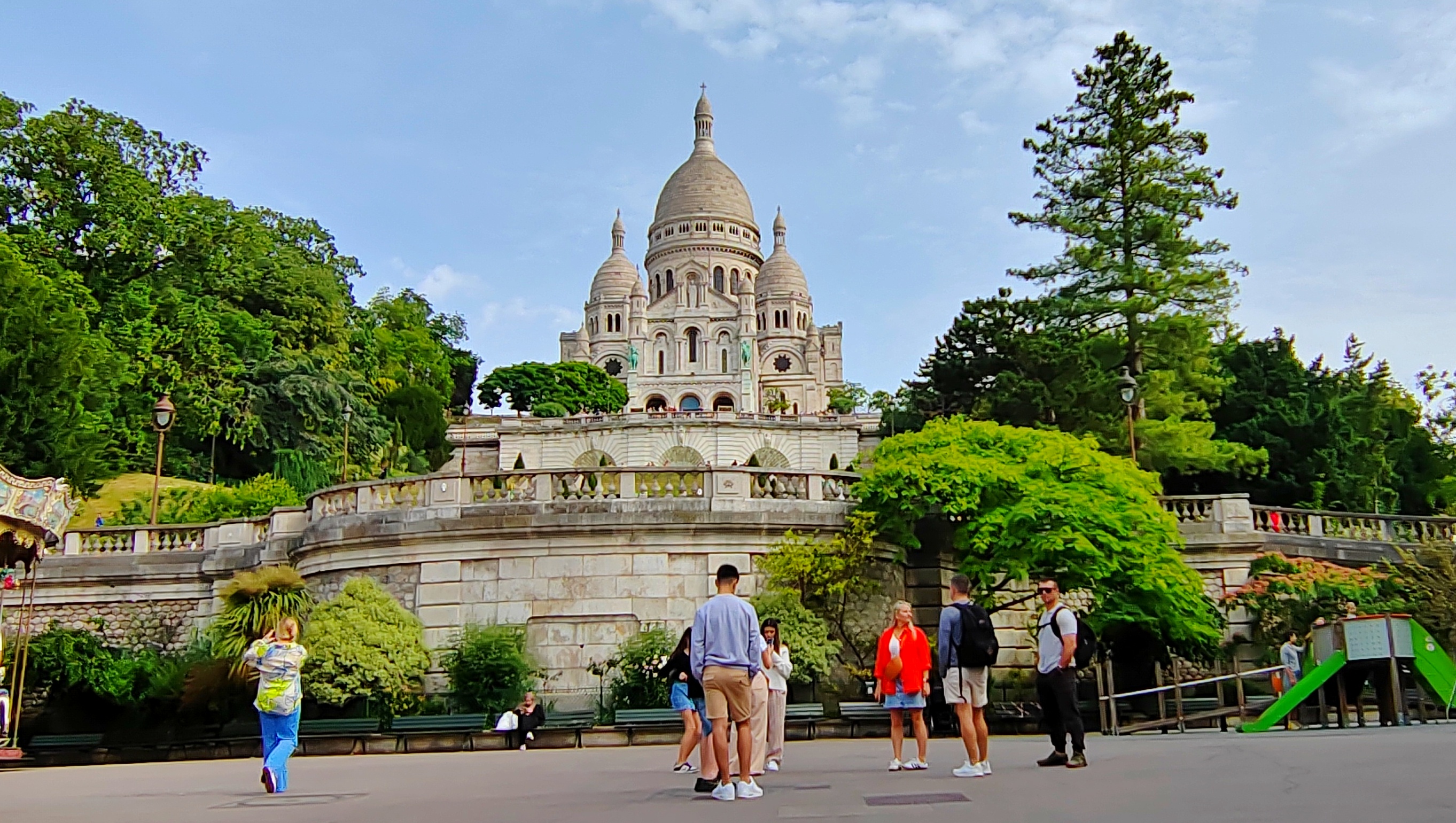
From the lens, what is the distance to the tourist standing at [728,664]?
387 inches

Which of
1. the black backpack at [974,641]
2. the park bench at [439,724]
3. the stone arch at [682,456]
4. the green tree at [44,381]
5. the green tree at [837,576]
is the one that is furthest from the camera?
the stone arch at [682,456]

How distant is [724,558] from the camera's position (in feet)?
75.8

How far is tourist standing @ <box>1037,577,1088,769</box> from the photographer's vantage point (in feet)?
37.0

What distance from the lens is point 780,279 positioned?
143 m

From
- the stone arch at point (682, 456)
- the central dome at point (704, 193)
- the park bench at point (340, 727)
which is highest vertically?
the central dome at point (704, 193)

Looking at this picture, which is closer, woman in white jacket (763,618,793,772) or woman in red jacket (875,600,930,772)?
woman in red jacket (875,600,930,772)

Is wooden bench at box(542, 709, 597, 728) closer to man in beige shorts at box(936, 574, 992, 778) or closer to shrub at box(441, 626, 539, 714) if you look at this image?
shrub at box(441, 626, 539, 714)

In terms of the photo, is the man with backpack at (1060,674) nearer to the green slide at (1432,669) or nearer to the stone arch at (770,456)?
the green slide at (1432,669)

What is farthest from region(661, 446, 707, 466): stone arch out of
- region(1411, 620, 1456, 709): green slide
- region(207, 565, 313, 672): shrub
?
region(1411, 620, 1456, 709): green slide

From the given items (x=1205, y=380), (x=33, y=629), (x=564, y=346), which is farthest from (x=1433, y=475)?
(x=564, y=346)

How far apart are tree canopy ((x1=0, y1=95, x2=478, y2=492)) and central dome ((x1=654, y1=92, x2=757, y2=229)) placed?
89.7 metres

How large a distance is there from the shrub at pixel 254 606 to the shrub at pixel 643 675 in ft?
18.6

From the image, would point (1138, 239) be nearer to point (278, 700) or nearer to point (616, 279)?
point (278, 700)

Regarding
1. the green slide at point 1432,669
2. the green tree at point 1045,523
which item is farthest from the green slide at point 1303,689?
the green tree at point 1045,523
